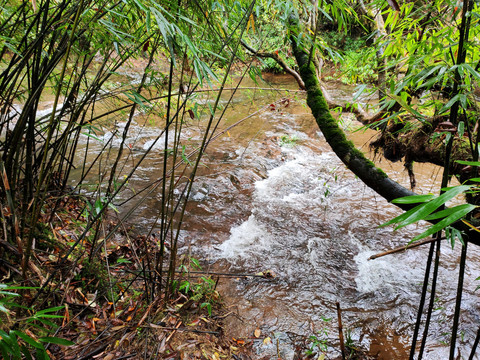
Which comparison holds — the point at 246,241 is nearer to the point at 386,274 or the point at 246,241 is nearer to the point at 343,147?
the point at 386,274

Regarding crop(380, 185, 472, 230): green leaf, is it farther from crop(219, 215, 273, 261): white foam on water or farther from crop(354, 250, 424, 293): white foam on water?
crop(219, 215, 273, 261): white foam on water

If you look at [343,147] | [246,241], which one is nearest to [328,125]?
[343,147]

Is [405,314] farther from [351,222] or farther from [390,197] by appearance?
[351,222]

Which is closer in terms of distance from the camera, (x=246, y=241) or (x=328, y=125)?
(x=328, y=125)

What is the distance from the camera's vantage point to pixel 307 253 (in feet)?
10.9

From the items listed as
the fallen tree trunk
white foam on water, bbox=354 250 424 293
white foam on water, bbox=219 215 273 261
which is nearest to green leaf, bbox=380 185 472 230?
the fallen tree trunk

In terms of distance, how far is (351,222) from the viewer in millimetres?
3918

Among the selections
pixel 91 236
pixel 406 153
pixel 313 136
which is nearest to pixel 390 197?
pixel 406 153

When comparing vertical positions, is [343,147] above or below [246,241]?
above

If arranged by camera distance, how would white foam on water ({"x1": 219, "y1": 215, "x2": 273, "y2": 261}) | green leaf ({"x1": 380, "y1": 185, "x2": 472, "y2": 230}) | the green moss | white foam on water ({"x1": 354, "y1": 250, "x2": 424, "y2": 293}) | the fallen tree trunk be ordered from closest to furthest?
green leaf ({"x1": 380, "y1": 185, "x2": 472, "y2": 230})
the fallen tree trunk
the green moss
white foam on water ({"x1": 354, "y1": 250, "x2": 424, "y2": 293})
white foam on water ({"x1": 219, "y1": 215, "x2": 273, "y2": 261})

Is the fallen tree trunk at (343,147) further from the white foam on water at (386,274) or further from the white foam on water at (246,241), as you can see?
the white foam on water at (246,241)

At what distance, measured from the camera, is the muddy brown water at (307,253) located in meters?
2.37

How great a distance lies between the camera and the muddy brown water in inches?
93.1

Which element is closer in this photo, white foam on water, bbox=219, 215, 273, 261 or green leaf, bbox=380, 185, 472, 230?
green leaf, bbox=380, 185, 472, 230
